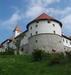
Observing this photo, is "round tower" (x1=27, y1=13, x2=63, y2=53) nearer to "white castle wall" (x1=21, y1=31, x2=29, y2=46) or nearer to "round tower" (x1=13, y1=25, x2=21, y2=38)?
"white castle wall" (x1=21, y1=31, x2=29, y2=46)

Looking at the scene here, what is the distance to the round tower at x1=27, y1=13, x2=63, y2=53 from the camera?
51.1m

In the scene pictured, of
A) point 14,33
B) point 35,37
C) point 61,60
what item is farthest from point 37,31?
point 61,60

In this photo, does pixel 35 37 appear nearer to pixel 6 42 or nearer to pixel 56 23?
pixel 56 23

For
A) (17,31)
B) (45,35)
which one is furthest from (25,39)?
(17,31)

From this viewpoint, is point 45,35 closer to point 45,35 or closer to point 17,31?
point 45,35

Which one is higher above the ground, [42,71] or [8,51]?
[8,51]

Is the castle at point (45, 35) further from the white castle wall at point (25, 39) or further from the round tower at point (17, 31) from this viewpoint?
the round tower at point (17, 31)

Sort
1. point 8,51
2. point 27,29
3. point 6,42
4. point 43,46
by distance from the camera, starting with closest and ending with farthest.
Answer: point 8,51
point 43,46
point 27,29
point 6,42

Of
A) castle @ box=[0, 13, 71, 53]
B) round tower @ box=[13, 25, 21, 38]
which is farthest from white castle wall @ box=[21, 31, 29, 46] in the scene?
round tower @ box=[13, 25, 21, 38]

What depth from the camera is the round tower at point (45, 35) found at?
168 feet

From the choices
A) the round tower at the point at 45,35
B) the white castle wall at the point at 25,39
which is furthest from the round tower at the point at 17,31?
the round tower at the point at 45,35

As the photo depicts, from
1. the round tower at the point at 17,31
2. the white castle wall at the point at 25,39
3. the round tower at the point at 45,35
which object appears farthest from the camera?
the round tower at the point at 17,31

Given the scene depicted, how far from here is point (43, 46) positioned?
50.8m

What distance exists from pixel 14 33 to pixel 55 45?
21495mm
